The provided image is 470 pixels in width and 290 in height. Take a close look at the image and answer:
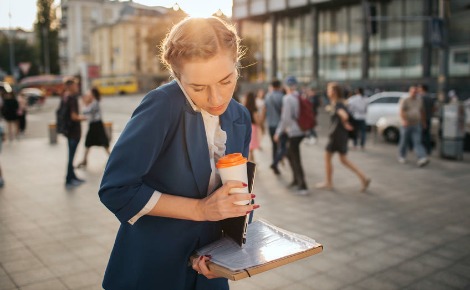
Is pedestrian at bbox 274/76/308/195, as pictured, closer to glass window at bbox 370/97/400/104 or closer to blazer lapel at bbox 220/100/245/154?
blazer lapel at bbox 220/100/245/154

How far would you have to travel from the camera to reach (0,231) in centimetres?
556

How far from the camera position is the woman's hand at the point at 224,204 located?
1.58 meters

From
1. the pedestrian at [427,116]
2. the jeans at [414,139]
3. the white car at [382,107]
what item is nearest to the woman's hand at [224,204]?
the jeans at [414,139]

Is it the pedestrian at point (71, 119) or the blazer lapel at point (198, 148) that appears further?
the pedestrian at point (71, 119)

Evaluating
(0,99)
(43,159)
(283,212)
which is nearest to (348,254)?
(283,212)

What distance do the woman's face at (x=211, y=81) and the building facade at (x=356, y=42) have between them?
108ft

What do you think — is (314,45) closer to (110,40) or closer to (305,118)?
(305,118)

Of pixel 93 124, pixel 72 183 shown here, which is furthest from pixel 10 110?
pixel 72 183

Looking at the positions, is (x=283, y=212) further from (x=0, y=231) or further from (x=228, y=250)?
(x=228, y=250)

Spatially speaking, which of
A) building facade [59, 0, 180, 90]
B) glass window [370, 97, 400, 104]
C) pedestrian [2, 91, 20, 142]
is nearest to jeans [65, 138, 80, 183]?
pedestrian [2, 91, 20, 142]

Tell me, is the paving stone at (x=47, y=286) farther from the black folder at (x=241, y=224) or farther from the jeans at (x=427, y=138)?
the jeans at (x=427, y=138)

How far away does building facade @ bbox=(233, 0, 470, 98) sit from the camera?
3428 centimetres

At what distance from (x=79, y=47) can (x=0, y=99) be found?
71894 millimetres

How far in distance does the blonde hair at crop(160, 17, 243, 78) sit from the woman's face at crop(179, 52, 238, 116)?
0.03 metres
